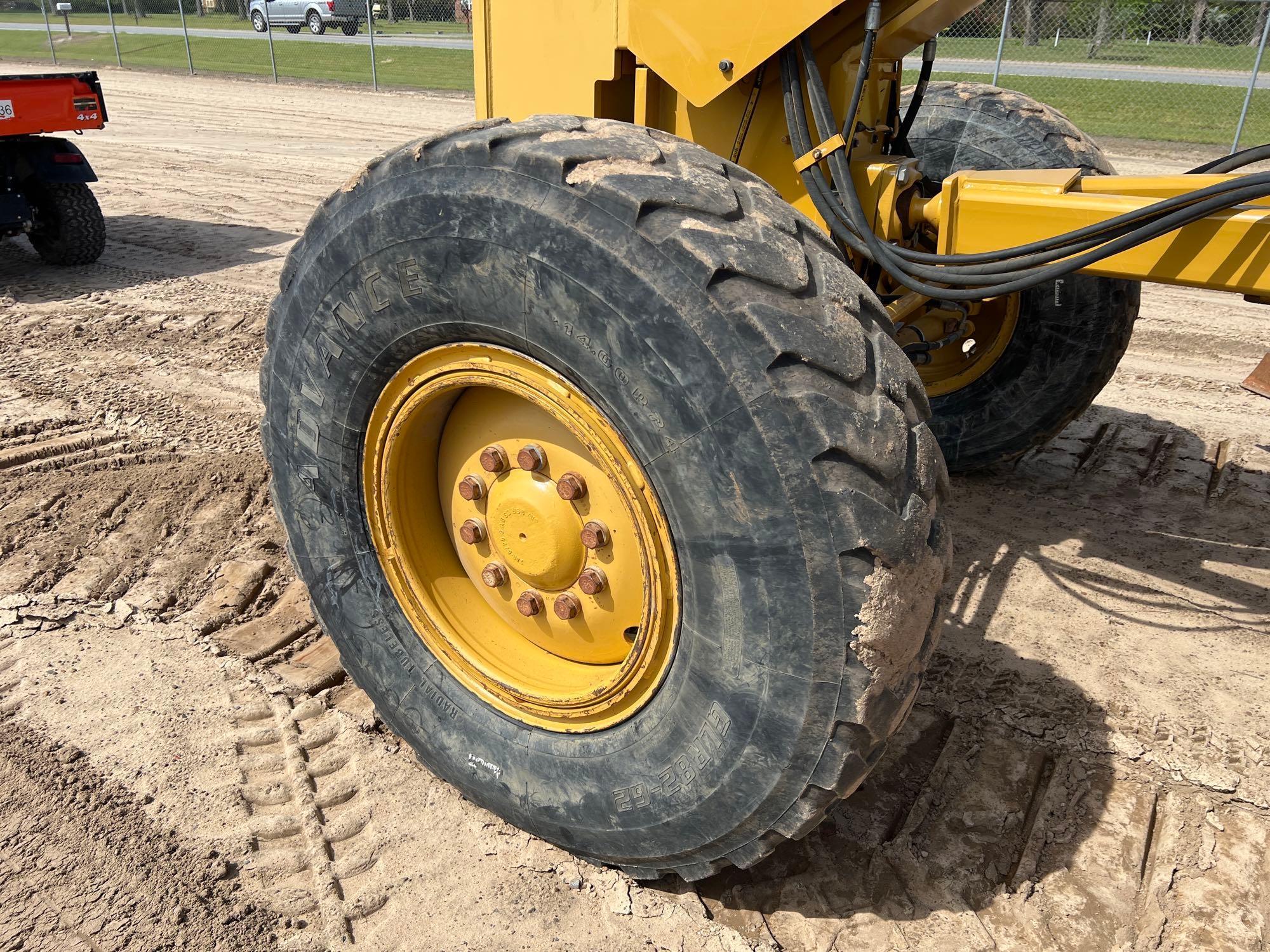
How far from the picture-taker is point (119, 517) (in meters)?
4.00

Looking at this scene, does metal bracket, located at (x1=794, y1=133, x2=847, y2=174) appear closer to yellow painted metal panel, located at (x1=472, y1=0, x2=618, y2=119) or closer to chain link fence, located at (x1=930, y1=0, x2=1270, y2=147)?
yellow painted metal panel, located at (x1=472, y1=0, x2=618, y2=119)

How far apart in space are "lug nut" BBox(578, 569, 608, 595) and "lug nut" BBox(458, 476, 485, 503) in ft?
1.15

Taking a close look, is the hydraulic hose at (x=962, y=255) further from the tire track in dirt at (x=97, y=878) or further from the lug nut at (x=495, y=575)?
the tire track in dirt at (x=97, y=878)

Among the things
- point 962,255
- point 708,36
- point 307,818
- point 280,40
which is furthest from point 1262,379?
point 280,40

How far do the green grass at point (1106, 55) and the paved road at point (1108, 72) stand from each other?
247 millimetres

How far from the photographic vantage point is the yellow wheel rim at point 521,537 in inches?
83.0

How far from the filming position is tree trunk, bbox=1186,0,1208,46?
16.8m

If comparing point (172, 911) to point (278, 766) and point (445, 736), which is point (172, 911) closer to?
point (278, 766)

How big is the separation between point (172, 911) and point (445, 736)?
72cm

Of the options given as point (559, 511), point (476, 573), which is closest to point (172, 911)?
point (476, 573)

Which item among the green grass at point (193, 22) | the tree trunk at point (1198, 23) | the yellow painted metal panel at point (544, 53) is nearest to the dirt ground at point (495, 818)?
the yellow painted metal panel at point (544, 53)

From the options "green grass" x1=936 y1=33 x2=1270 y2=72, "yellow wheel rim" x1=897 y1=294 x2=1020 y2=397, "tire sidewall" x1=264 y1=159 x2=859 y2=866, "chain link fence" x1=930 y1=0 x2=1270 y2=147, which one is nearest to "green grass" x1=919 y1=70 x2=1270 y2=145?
"chain link fence" x1=930 y1=0 x2=1270 y2=147

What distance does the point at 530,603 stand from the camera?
2.45m

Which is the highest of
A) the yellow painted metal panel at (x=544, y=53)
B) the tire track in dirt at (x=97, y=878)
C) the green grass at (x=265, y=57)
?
the yellow painted metal panel at (x=544, y=53)
